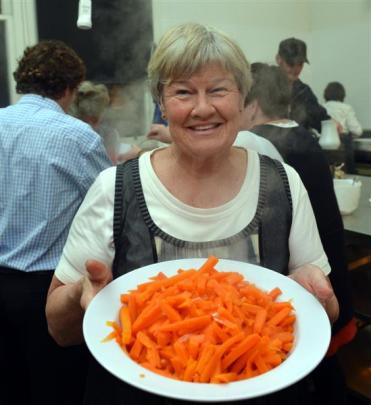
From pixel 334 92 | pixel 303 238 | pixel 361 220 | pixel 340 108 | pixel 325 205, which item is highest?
pixel 334 92

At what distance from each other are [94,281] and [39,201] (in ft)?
2.97

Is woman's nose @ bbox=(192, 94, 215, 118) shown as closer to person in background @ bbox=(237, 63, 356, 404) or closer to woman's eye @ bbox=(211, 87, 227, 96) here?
woman's eye @ bbox=(211, 87, 227, 96)

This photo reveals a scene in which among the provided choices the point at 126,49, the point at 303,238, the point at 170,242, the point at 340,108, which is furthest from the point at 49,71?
the point at 340,108

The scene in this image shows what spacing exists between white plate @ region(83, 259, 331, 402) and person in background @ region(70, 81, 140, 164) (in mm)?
1136

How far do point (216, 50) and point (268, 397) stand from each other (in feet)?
2.50

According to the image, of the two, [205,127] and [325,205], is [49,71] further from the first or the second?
[325,205]

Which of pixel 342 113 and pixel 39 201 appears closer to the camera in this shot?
pixel 39 201

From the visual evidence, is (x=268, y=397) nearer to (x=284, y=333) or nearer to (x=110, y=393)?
(x=284, y=333)

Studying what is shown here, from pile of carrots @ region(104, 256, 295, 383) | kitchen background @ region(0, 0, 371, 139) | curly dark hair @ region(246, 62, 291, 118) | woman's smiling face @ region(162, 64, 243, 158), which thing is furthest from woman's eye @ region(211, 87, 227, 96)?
curly dark hair @ region(246, 62, 291, 118)

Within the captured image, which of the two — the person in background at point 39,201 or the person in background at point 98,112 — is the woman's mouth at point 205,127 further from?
the person in background at point 98,112

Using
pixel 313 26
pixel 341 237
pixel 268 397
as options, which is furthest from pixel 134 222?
pixel 313 26

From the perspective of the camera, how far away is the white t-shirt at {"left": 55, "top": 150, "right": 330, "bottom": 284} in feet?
3.45

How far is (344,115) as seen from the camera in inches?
129

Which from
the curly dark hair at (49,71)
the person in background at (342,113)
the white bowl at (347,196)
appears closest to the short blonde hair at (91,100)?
the curly dark hair at (49,71)
